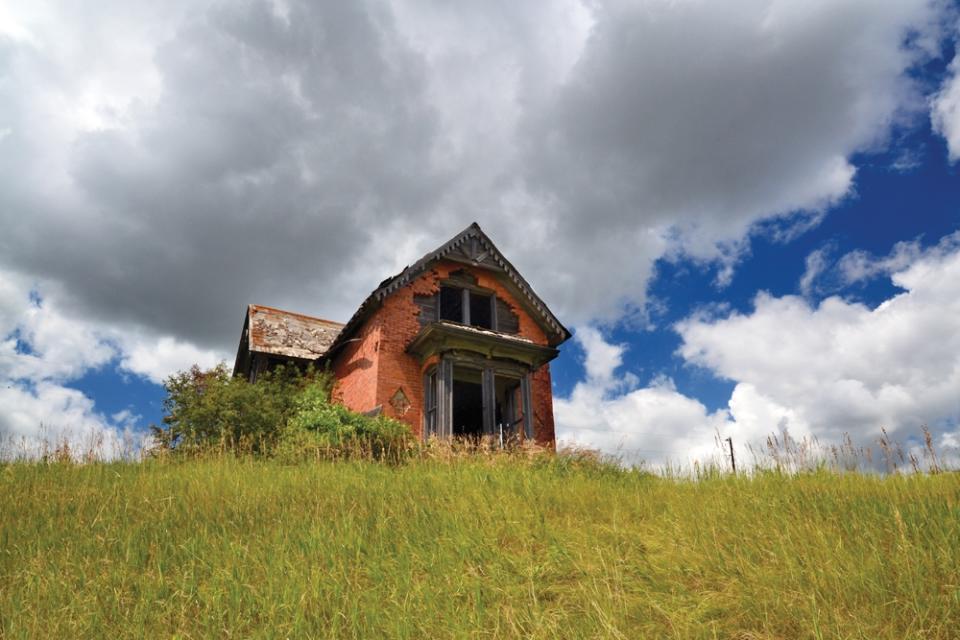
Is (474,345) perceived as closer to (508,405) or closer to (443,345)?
(443,345)

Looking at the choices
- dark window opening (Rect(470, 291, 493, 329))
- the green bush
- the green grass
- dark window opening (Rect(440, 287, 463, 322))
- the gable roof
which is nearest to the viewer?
the green grass

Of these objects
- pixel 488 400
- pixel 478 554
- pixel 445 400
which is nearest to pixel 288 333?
pixel 445 400

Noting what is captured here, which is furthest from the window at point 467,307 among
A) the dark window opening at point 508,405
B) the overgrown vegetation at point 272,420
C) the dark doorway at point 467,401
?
the overgrown vegetation at point 272,420

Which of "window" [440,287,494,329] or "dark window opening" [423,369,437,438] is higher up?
"window" [440,287,494,329]

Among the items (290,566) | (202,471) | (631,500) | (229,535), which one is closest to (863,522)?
(631,500)

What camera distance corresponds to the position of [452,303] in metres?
17.9

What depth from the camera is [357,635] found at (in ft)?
12.3

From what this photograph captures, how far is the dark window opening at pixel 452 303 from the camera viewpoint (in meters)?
17.7

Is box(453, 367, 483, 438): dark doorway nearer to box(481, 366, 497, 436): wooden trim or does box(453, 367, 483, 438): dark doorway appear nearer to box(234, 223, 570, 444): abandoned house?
box(234, 223, 570, 444): abandoned house

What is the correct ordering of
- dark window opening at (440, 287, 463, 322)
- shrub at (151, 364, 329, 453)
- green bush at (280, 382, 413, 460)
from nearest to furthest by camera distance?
1. green bush at (280, 382, 413, 460)
2. shrub at (151, 364, 329, 453)
3. dark window opening at (440, 287, 463, 322)

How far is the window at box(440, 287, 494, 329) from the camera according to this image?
17.5 meters

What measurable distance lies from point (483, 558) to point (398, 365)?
10848mm

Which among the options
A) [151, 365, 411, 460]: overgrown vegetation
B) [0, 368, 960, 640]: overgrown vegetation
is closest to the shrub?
[151, 365, 411, 460]: overgrown vegetation

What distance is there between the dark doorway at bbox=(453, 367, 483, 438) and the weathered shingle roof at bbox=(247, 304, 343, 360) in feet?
15.8
